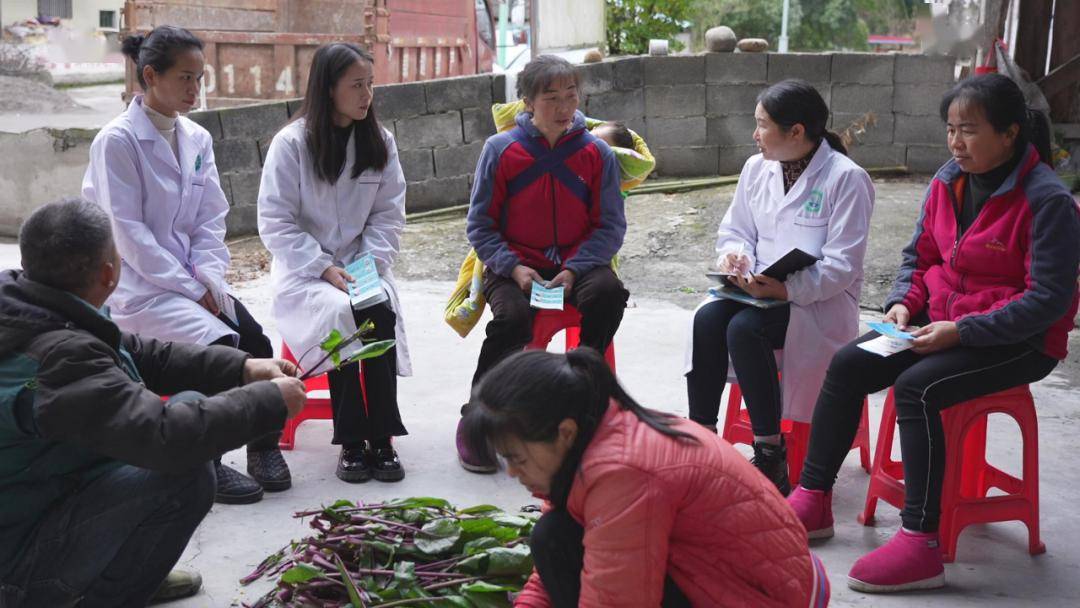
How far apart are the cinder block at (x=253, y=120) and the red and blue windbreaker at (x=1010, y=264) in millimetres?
5452

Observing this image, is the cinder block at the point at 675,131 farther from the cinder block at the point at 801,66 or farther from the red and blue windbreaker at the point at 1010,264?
the red and blue windbreaker at the point at 1010,264

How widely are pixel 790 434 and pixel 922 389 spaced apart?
80 cm

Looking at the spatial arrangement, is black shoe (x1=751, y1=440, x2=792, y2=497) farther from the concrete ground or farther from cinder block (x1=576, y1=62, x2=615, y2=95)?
cinder block (x1=576, y1=62, x2=615, y2=95)

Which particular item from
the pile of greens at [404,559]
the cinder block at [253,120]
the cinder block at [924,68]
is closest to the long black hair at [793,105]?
the pile of greens at [404,559]

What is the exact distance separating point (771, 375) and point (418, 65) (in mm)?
8559

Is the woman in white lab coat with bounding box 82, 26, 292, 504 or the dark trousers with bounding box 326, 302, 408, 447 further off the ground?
the woman in white lab coat with bounding box 82, 26, 292, 504

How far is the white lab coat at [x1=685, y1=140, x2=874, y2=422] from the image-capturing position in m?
3.73

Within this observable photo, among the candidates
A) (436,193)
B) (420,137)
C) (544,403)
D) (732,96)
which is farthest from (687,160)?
(544,403)

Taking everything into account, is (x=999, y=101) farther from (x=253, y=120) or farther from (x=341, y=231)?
(x=253, y=120)

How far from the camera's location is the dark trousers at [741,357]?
3695 millimetres

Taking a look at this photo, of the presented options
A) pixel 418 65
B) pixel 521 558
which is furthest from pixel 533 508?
pixel 418 65

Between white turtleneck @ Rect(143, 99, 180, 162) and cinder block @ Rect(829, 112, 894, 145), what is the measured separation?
6.83 meters

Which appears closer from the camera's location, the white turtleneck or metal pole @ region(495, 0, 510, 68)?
the white turtleneck

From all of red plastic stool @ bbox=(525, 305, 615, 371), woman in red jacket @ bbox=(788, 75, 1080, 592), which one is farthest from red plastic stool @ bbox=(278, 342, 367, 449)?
woman in red jacket @ bbox=(788, 75, 1080, 592)
